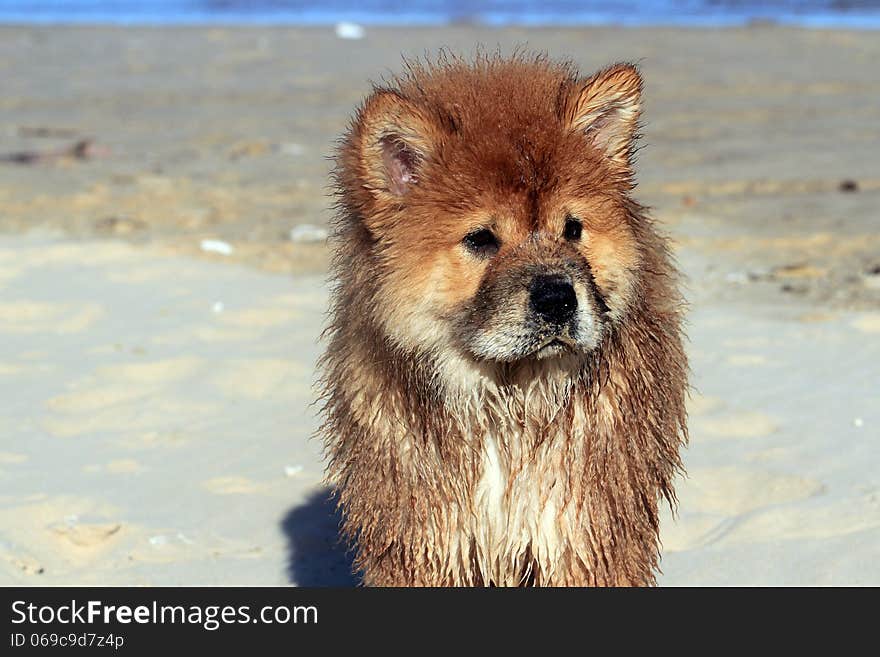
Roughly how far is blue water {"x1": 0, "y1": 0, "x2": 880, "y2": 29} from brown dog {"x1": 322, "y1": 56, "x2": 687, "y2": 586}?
2582cm

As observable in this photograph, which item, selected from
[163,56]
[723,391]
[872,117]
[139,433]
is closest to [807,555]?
[723,391]

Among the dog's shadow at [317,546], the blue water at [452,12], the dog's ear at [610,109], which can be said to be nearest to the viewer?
the dog's ear at [610,109]

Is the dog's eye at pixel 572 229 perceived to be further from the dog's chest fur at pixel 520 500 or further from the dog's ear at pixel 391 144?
the dog's chest fur at pixel 520 500

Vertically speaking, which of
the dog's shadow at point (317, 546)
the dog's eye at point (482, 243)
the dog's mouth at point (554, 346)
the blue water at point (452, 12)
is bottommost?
the dog's shadow at point (317, 546)

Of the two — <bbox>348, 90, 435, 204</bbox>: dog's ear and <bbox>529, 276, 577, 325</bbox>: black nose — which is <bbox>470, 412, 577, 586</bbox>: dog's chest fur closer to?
<bbox>529, 276, 577, 325</bbox>: black nose

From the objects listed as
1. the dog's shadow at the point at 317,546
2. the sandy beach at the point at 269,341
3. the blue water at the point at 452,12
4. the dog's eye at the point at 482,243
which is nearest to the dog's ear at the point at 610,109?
the dog's eye at the point at 482,243

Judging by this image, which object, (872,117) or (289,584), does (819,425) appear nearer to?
(289,584)

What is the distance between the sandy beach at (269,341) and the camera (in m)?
5.80

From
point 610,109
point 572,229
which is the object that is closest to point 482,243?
point 572,229

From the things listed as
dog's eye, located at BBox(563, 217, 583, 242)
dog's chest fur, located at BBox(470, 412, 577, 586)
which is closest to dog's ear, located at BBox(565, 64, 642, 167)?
dog's eye, located at BBox(563, 217, 583, 242)

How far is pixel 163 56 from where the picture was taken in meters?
23.8

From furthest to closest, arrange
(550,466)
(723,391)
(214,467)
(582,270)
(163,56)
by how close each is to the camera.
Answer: (163,56) < (723,391) < (214,467) < (550,466) < (582,270)

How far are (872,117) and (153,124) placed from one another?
9651mm

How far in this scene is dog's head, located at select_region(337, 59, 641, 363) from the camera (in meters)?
4.03
